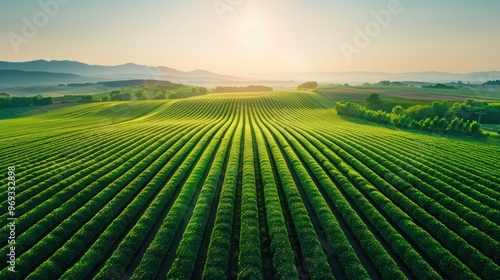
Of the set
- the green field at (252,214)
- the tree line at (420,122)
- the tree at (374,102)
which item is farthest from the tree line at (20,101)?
the tree at (374,102)

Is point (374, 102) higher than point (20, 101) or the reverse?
the reverse

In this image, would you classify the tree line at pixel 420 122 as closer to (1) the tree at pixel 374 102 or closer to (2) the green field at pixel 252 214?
(1) the tree at pixel 374 102

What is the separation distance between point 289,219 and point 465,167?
27.8 m

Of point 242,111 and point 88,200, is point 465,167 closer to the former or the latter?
point 88,200

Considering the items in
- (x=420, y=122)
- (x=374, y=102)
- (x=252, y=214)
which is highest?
(x=374, y=102)

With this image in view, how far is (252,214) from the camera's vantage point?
81.1ft

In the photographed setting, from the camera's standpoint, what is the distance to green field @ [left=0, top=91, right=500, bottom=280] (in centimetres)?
1870

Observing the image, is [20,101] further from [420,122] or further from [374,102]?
[420,122]

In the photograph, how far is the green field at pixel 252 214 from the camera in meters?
18.7

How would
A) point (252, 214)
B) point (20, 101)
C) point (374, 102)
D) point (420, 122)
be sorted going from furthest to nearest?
1. point (20, 101)
2. point (374, 102)
3. point (420, 122)
4. point (252, 214)

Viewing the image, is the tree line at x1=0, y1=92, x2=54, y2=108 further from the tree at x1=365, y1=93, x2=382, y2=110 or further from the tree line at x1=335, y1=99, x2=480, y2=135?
the tree at x1=365, y1=93, x2=382, y2=110

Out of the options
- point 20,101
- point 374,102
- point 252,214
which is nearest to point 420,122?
point 374,102

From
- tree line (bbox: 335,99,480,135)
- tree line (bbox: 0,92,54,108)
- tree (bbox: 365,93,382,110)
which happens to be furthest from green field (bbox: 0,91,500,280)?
tree line (bbox: 0,92,54,108)

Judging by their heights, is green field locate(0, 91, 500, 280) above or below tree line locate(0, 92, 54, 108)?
below
